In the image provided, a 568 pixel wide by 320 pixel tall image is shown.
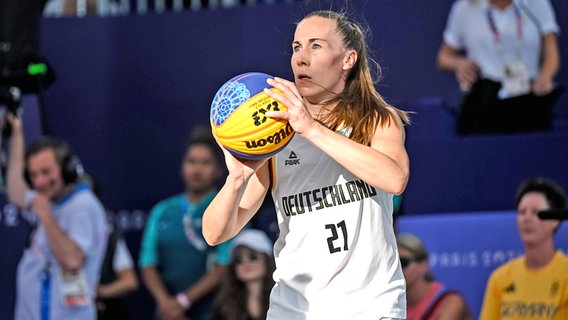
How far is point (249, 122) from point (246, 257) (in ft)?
12.8

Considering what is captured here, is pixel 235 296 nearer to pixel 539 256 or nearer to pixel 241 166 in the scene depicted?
pixel 539 256

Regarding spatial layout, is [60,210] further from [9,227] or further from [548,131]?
[548,131]

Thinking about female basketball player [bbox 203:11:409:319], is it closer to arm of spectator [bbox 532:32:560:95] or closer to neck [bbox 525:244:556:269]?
neck [bbox 525:244:556:269]

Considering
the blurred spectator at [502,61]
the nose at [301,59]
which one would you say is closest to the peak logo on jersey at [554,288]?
the blurred spectator at [502,61]

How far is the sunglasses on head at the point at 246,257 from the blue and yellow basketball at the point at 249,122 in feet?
12.4

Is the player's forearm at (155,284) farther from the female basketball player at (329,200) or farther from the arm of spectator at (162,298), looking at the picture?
the female basketball player at (329,200)

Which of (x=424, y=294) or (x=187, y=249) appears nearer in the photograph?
(x=424, y=294)

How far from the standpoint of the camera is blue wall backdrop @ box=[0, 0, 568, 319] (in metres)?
8.90

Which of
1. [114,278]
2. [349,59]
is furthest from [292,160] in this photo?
[114,278]

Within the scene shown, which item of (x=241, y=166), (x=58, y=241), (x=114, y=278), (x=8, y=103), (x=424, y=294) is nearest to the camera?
(x=241, y=166)

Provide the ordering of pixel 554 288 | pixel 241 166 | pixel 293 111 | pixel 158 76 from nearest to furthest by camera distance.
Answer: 1. pixel 293 111
2. pixel 241 166
3. pixel 554 288
4. pixel 158 76

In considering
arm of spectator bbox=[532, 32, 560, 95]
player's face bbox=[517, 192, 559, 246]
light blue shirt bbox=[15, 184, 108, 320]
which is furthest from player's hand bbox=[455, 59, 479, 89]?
light blue shirt bbox=[15, 184, 108, 320]

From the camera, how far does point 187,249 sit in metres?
8.26

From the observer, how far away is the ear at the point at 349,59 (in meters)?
4.29
